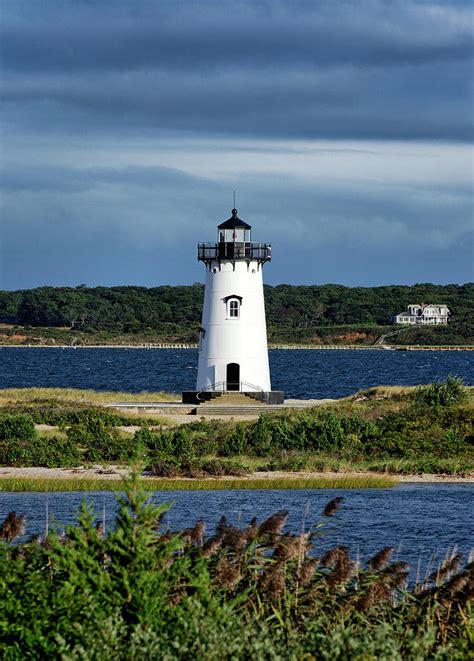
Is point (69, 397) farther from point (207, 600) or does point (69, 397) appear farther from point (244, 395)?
point (207, 600)

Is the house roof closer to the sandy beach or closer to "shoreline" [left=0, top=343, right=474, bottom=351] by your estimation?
the sandy beach

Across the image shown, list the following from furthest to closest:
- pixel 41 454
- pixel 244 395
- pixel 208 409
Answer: pixel 244 395 < pixel 208 409 < pixel 41 454

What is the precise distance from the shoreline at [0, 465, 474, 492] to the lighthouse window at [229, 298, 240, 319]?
14.2 metres

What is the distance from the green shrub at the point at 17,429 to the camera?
113ft

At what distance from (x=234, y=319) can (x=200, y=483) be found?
15926mm

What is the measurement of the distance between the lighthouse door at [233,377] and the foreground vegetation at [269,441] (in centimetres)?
456

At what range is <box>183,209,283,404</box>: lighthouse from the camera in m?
43.8

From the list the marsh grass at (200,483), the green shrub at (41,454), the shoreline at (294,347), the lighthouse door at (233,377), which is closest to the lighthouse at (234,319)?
the lighthouse door at (233,377)

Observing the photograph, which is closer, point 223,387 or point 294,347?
point 223,387

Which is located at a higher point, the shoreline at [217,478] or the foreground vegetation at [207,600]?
the foreground vegetation at [207,600]

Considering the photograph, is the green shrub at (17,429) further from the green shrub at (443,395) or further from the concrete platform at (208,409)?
the green shrub at (443,395)

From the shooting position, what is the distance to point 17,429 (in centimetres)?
3466

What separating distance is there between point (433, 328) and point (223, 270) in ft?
511

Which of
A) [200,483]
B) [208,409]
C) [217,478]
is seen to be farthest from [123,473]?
[208,409]
